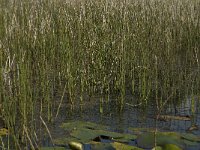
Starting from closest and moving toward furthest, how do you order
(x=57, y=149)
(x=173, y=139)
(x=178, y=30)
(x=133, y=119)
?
(x=57, y=149) < (x=173, y=139) < (x=133, y=119) < (x=178, y=30)

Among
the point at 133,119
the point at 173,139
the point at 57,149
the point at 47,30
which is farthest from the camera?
the point at 47,30

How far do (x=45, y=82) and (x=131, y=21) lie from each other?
1.52m

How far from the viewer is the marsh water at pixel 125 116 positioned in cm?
254

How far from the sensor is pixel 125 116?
282 centimetres

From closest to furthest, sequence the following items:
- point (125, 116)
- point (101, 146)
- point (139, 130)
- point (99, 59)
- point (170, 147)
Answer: point (170, 147), point (101, 146), point (139, 130), point (125, 116), point (99, 59)

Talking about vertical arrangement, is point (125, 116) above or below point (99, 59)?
below

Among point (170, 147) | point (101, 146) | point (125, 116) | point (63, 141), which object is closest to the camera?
point (170, 147)

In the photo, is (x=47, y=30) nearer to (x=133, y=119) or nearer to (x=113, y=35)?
(x=113, y=35)

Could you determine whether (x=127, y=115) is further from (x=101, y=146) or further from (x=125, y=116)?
(x=101, y=146)

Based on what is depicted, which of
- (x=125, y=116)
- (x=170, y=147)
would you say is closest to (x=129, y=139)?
Result: (x=170, y=147)

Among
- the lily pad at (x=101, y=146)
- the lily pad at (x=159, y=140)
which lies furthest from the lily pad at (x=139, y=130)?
the lily pad at (x=101, y=146)

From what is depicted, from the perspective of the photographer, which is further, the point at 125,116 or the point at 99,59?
the point at 99,59

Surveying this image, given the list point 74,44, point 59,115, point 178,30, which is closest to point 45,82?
point 59,115

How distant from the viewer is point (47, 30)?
3514mm
